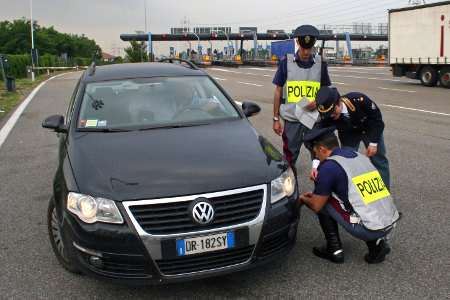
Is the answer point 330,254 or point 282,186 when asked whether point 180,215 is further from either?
point 330,254

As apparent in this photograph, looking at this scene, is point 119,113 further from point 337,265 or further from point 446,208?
point 446,208

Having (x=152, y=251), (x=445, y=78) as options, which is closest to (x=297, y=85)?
(x=152, y=251)

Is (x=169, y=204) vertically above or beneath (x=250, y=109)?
beneath

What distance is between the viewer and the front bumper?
3.02 metres

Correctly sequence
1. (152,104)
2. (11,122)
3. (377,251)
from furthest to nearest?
(11,122) < (152,104) < (377,251)

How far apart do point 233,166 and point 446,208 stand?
8.78ft

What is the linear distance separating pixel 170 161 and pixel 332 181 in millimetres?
1155

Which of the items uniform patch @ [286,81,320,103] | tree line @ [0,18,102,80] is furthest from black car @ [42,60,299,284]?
tree line @ [0,18,102,80]

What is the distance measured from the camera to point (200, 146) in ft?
12.2

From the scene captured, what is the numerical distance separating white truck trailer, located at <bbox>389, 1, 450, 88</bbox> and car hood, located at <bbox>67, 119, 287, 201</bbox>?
19.1 metres

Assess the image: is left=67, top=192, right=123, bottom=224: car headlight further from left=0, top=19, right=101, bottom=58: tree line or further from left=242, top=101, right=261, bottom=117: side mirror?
left=0, top=19, right=101, bottom=58: tree line

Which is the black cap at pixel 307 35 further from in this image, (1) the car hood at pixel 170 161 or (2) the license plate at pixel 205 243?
→ (2) the license plate at pixel 205 243

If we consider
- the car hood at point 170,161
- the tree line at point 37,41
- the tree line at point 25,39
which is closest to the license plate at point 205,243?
the car hood at point 170,161

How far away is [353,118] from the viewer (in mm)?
4406
